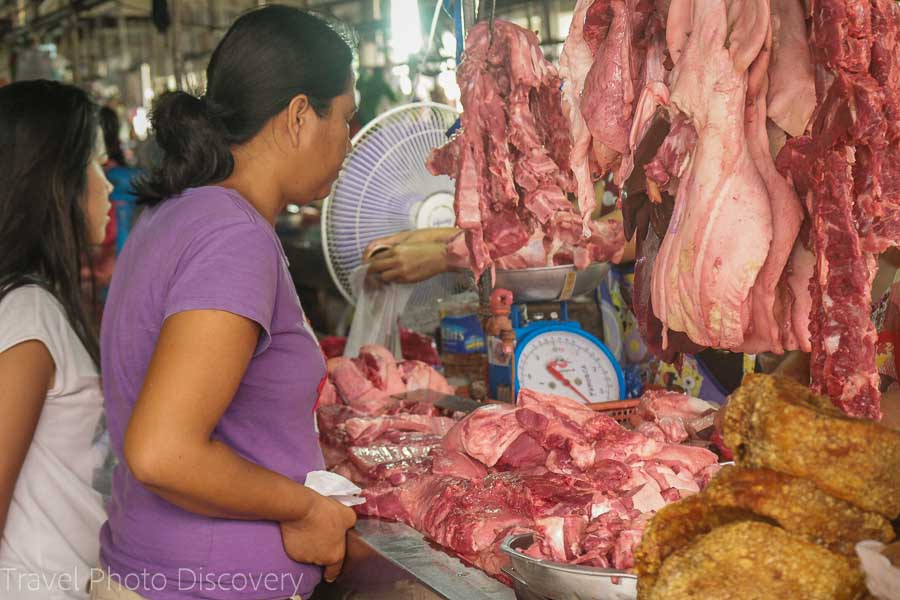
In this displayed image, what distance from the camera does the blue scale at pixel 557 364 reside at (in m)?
3.16

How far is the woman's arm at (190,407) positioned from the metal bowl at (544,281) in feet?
4.98

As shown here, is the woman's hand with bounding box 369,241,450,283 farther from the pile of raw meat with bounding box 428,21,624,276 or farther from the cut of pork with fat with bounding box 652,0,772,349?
the cut of pork with fat with bounding box 652,0,772,349

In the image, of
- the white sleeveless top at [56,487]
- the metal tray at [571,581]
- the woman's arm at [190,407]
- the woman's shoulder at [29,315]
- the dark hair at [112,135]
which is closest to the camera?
the metal tray at [571,581]

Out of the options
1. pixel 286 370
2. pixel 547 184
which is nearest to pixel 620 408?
pixel 547 184

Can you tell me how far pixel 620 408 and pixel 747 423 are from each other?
5.79ft

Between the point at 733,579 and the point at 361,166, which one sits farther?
the point at 361,166

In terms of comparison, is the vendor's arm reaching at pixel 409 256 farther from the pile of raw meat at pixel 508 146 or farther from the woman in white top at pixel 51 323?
the woman in white top at pixel 51 323

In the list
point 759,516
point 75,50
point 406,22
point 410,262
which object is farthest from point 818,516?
point 75,50

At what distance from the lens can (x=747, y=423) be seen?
3.56ft

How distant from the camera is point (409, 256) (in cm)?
391

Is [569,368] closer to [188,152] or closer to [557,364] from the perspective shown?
[557,364]

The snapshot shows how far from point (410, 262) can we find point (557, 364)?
971 mm

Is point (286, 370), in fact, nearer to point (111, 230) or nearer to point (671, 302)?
point (671, 302)

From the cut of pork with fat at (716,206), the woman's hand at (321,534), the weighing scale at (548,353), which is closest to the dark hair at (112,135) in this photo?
the weighing scale at (548,353)
